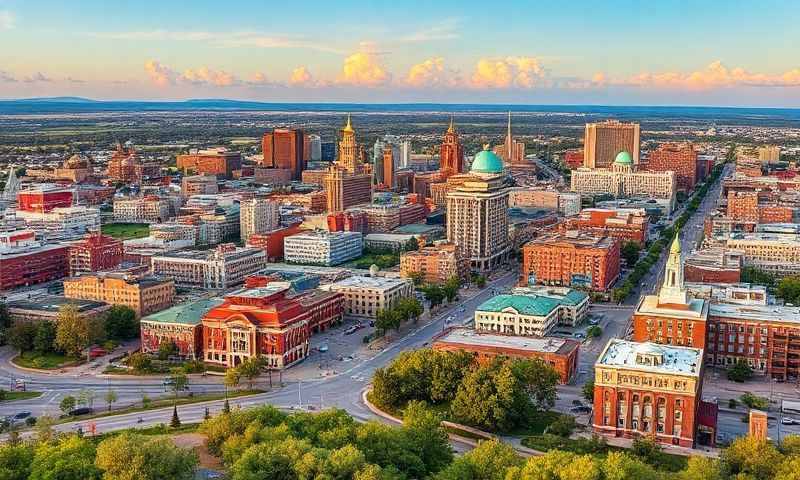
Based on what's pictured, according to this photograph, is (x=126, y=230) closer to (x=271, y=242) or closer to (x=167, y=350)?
(x=271, y=242)

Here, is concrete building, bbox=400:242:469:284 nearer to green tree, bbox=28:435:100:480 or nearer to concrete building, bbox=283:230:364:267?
concrete building, bbox=283:230:364:267

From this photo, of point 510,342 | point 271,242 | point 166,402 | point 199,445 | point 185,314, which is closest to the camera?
point 199,445

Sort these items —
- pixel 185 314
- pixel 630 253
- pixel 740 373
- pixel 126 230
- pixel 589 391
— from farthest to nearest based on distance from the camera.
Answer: pixel 126 230
pixel 630 253
pixel 185 314
pixel 740 373
pixel 589 391

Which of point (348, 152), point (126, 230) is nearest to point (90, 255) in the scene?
point (126, 230)

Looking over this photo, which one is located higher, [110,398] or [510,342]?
[510,342]

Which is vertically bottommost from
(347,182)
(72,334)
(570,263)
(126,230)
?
(126,230)

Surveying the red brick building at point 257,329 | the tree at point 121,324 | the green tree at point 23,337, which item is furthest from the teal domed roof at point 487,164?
the green tree at point 23,337

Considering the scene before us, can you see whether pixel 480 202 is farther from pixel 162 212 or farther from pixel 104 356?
pixel 162 212
